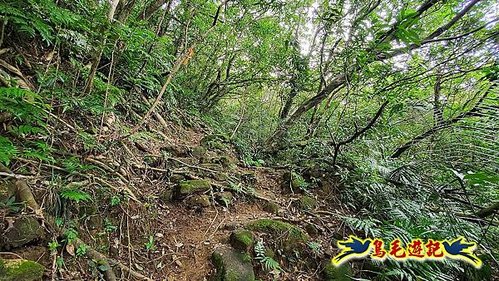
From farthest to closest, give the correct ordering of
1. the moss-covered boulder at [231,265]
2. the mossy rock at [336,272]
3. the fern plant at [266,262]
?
the mossy rock at [336,272] → the fern plant at [266,262] → the moss-covered boulder at [231,265]

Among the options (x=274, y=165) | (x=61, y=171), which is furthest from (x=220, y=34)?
(x=61, y=171)

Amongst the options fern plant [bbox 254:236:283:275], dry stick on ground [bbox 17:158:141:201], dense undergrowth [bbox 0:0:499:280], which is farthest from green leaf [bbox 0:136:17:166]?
fern plant [bbox 254:236:283:275]

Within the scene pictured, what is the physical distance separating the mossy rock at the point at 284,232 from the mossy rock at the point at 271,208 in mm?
611

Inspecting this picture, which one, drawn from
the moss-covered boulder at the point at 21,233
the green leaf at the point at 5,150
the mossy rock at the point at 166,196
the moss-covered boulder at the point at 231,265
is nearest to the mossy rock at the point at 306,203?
the moss-covered boulder at the point at 231,265

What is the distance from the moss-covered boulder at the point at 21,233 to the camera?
195 centimetres

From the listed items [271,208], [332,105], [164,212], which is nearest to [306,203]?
[271,208]

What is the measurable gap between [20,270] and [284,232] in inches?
99.7

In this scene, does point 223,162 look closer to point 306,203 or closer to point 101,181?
point 306,203

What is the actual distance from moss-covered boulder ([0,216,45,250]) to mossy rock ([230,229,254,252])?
5.92 feet

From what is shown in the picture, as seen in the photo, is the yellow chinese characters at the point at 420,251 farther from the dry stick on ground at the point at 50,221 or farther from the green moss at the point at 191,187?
the dry stick on ground at the point at 50,221

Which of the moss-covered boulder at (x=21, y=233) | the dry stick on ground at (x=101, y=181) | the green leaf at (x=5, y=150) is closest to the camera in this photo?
the green leaf at (x=5, y=150)

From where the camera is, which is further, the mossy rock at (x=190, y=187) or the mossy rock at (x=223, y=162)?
the mossy rock at (x=223, y=162)

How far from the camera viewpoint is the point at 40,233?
212 cm

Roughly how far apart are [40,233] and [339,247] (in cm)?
319
